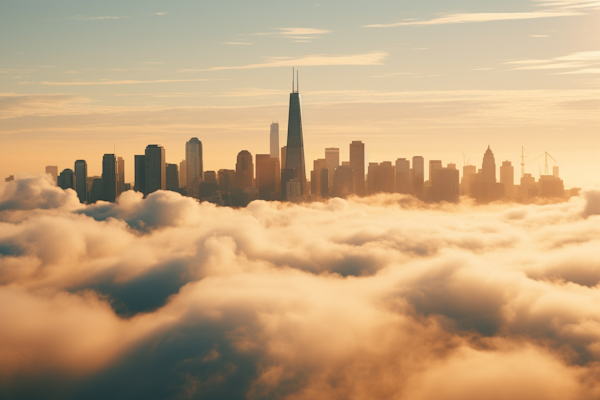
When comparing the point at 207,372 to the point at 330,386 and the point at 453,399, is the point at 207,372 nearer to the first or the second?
the point at 330,386

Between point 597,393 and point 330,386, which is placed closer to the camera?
point 597,393

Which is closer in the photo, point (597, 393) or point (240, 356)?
point (597, 393)

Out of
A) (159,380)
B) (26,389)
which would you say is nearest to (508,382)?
(159,380)

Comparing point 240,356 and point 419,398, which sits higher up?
point 240,356

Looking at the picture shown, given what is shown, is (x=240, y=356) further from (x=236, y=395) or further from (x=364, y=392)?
(x=364, y=392)

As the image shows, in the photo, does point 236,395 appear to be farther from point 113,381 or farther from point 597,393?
point 597,393

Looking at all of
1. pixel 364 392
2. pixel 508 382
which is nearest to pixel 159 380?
pixel 364 392

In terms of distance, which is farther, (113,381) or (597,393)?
(113,381)

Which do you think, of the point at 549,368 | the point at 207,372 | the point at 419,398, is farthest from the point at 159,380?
the point at 549,368
